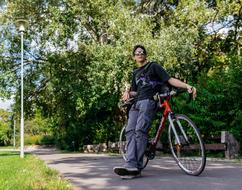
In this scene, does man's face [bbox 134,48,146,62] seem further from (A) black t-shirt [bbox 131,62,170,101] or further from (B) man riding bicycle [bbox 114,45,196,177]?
(A) black t-shirt [bbox 131,62,170,101]

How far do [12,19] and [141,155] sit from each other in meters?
17.2

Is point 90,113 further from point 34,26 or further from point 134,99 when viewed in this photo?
point 134,99

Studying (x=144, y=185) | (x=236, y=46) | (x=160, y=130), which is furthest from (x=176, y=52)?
(x=144, y=185)

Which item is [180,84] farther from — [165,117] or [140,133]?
[140,133]

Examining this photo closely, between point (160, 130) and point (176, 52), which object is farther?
point (176, 52)

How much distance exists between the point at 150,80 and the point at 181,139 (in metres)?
0.88

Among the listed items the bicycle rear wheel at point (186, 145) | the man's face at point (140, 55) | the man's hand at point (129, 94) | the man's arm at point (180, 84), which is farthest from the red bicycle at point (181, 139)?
the man's face at point (140, 55)

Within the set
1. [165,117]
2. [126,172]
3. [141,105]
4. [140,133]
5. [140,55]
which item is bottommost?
[126,172]

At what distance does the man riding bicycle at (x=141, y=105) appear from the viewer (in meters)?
5.86

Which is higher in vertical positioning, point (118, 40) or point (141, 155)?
point (118, 40)

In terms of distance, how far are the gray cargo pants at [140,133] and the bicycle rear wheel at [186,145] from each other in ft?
1.23

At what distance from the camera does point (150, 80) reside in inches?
243

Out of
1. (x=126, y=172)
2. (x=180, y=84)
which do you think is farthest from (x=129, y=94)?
(x=126, y=172)

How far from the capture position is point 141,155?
593 centimetres
